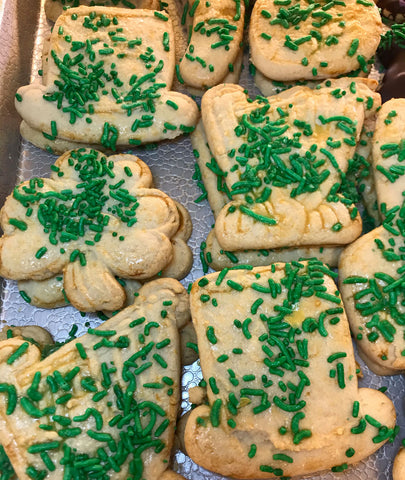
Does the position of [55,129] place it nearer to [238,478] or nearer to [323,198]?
[323,198]

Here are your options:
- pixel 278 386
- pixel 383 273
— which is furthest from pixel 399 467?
pixel 383 273

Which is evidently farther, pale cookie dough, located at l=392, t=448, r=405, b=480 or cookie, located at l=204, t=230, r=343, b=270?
cookie, located at l=204, t=230, r=343, b=270

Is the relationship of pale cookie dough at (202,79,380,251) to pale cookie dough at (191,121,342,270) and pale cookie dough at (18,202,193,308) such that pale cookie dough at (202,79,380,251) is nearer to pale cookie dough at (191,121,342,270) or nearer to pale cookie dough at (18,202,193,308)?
pale cookie dough at (191,121,342,270)

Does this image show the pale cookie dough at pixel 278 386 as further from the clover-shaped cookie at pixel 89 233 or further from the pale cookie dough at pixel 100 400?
the clover-shaped cookie at pixel 89 233

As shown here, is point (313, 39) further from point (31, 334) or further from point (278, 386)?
point (31, 334)

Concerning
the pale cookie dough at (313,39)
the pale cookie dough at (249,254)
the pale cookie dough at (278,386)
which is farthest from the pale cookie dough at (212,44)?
the pale cookie dough at (278,386)

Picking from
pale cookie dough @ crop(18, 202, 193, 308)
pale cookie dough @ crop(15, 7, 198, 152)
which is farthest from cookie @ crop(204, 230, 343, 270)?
pale cookie dough @ crop(15, 7, 198, 152)
